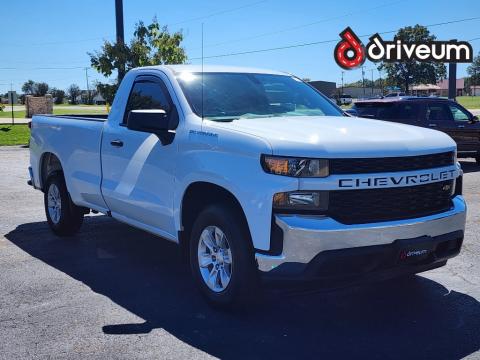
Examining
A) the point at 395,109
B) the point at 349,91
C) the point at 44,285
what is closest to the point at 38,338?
the point at 44,285

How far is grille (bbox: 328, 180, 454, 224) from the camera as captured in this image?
13.9 feet

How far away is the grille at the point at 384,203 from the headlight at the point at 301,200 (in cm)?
6

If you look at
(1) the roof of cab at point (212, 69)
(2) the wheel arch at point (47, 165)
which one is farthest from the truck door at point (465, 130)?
(2) the wheel arch at point (47, 165)

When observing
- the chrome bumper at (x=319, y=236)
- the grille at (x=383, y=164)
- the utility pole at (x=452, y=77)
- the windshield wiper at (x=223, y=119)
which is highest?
the utility pole at (x=452, y=77)

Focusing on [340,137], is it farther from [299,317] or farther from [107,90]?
[107,90]

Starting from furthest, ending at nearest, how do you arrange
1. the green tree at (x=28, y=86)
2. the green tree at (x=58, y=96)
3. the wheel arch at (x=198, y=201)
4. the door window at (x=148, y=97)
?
the green tree at (x=28, y=86) < the green tree at (x=58, y=96) < the door window at (x=148, y=97) < the wheel arch at (x=198, y=201)

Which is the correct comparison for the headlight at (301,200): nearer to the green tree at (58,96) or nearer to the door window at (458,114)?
the door window at (458,114)

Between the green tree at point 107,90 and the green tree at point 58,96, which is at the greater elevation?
the green tree at point 58,96

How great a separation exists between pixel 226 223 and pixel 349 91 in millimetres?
156444

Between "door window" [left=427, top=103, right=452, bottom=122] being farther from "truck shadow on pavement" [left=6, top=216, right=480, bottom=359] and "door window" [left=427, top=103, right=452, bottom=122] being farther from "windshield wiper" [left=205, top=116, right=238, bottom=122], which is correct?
"windshield wiper" [left=205, top=116, right=238, bottom=122]

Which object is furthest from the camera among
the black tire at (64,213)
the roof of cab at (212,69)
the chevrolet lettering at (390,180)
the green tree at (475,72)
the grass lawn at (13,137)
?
the green tree at (475,72)

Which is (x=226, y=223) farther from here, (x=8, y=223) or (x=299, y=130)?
(x=8, y=223)

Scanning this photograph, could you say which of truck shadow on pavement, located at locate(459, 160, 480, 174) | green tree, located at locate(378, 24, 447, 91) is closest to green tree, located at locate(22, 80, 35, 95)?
green tree, located at locate(378, 24, 447, 91)

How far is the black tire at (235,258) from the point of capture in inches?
176
